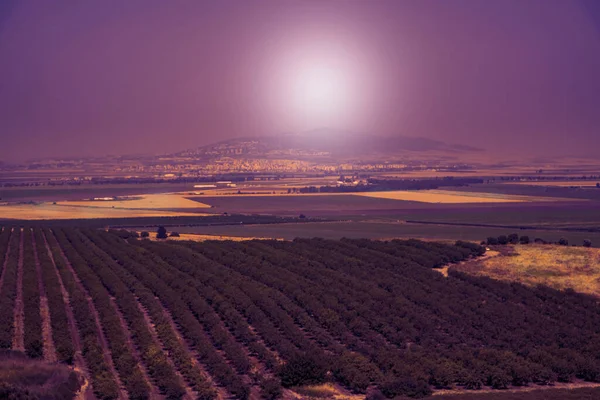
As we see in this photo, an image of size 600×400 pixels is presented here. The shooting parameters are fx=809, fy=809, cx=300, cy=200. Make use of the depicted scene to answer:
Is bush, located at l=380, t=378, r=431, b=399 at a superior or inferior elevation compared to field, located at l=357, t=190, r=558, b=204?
superior

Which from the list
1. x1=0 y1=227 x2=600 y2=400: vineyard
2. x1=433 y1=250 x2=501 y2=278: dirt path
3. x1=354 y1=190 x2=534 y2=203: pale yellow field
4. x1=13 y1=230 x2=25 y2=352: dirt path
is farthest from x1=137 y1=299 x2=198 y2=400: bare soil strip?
x1=354 y1=190 x2=534 y2=203: pale yellow field

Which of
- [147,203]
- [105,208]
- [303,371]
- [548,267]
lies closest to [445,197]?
[147,203]

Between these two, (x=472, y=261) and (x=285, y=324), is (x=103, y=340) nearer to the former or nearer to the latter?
(x=285, y=324)

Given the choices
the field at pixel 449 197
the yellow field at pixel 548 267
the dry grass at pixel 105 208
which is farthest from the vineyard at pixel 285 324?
the field at pixel 449 197

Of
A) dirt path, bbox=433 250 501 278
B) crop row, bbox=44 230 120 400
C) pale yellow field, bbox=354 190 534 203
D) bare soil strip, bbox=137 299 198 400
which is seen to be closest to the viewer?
crop row, bbox=44 230 120 400

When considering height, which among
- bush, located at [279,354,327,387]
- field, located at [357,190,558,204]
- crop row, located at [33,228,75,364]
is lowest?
field, located at [357,190,558,204]

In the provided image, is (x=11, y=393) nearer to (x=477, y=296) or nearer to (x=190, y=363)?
→ (x=190, y=363)

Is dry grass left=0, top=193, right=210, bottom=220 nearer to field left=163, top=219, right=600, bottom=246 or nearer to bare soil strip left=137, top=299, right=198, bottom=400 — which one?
field left=163, top=219, right=600, bottom=246

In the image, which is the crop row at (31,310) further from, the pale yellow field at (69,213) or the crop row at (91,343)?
the pale yellow field at (69,213)
